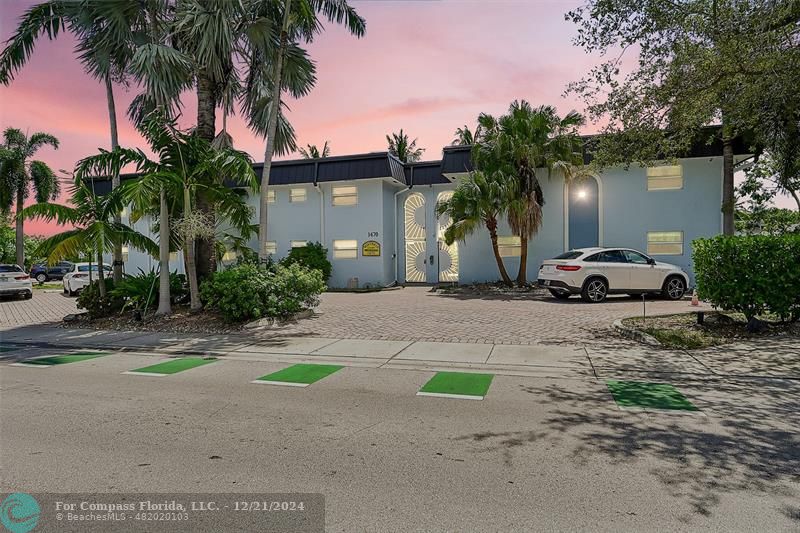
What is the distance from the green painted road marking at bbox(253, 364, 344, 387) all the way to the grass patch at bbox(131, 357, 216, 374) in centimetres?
152

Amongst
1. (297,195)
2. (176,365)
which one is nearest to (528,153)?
(297,195)

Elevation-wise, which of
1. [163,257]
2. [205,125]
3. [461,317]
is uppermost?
[205,125]

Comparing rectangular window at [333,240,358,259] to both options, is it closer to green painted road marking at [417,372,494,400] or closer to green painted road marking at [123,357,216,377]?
green painted road marking at [123,357,216,377]

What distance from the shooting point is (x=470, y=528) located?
9.27 feet

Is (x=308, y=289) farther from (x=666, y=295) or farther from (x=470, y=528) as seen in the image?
(x=666, y=295)

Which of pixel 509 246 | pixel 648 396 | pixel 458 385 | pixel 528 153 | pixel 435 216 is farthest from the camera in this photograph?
pixel 435 216

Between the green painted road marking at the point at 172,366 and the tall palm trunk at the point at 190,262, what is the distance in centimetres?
411

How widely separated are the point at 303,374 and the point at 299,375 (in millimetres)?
71

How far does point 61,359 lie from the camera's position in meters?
8.08

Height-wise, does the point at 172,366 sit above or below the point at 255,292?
below

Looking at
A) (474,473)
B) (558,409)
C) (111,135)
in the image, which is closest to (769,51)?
(558,409)

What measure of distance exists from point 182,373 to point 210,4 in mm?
8895

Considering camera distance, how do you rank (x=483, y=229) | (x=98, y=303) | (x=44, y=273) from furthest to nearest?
(x=44, y=273) < (x=483, y=229) < (x=98, y=303)

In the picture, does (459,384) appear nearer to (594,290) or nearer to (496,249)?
(594,290)
